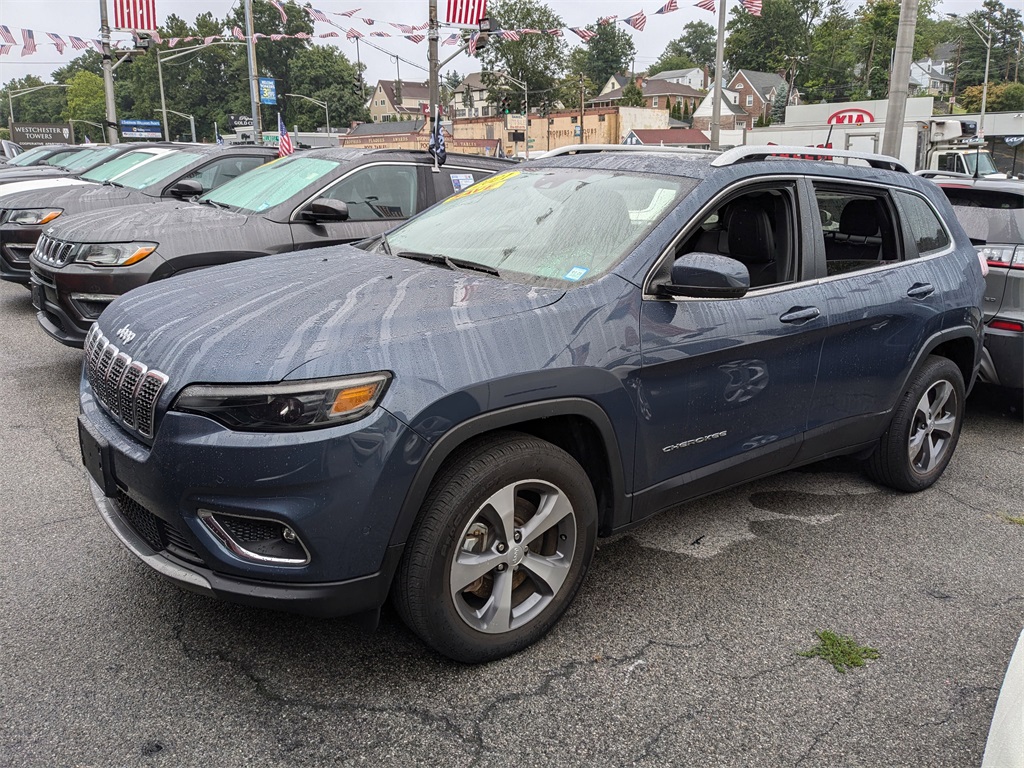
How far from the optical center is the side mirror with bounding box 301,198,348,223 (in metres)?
5.83

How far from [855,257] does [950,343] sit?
934mm

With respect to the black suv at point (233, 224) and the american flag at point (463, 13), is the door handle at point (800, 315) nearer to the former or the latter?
the black suv at point (233, 224)

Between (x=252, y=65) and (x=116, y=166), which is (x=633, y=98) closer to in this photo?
(x=252, y=65)

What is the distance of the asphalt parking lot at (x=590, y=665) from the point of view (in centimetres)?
251

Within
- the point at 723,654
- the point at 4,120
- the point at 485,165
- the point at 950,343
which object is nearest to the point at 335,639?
the point at 723,654

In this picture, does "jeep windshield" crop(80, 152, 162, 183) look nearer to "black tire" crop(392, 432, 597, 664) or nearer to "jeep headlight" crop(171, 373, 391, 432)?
"jeep headlight" crop(171, 373, 391, 432)

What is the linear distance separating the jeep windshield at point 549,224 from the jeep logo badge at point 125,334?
1.22 m

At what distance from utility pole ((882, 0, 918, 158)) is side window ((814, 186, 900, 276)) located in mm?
8380

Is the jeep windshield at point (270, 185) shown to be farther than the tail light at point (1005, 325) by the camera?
Yes

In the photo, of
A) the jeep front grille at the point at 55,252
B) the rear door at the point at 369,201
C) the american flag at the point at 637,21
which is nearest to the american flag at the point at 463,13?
the american flag at the point at 637,21

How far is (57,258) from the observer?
570cm

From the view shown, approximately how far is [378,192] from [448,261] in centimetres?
353

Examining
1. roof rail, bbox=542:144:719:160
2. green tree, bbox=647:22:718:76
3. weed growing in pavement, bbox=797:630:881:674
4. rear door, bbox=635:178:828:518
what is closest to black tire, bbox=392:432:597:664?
rear door, bbox=635:178:828:518

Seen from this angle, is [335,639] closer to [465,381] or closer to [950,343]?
[465,381]
